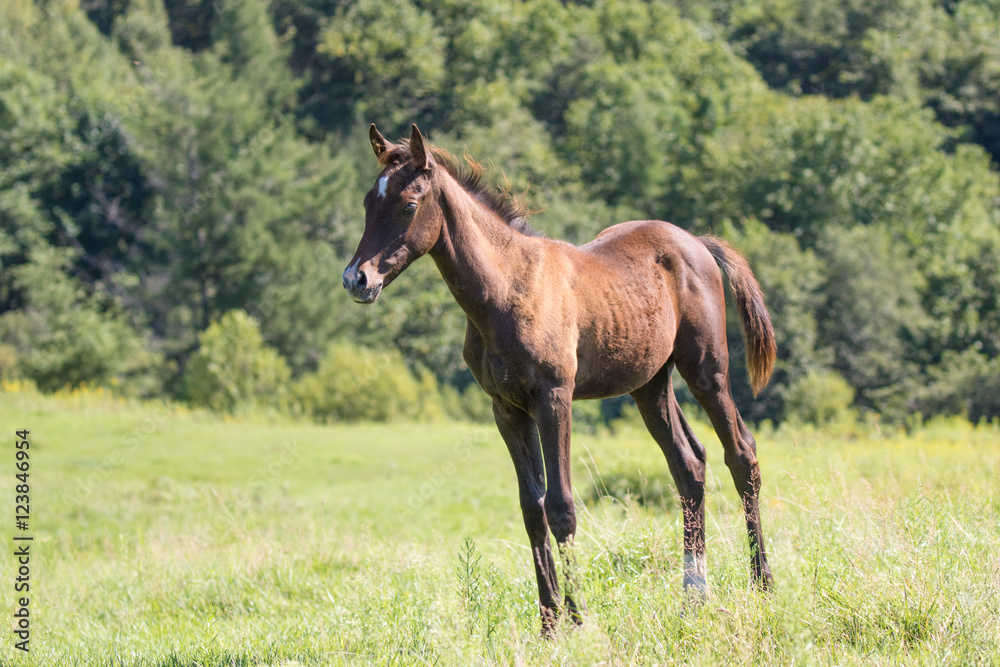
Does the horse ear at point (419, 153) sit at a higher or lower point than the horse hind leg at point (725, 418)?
higher

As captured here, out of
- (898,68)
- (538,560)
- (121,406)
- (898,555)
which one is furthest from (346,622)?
(898,68)

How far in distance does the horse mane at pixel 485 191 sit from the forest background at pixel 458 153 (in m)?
21.6

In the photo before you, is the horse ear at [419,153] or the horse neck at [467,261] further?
the horse neck at [467,261]

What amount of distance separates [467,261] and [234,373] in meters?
25.6

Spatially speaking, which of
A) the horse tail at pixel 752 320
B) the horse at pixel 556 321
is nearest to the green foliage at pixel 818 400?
the horse tail at pixel 752 320

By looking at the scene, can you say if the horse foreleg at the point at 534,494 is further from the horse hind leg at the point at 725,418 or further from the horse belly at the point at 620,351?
the horse hind leg at the point at 725,418

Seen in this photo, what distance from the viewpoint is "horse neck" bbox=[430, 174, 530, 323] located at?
416 centimetres

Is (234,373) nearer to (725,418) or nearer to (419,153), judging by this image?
(725,418)

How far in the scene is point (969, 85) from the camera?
45.9 meters

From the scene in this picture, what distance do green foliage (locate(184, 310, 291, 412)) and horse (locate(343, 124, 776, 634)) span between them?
78.0ft

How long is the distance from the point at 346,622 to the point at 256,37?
4325cm

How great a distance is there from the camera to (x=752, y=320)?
5.39 meters

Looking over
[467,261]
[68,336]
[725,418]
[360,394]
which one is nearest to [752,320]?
[725,418]

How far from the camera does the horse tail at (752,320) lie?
5379 mm
